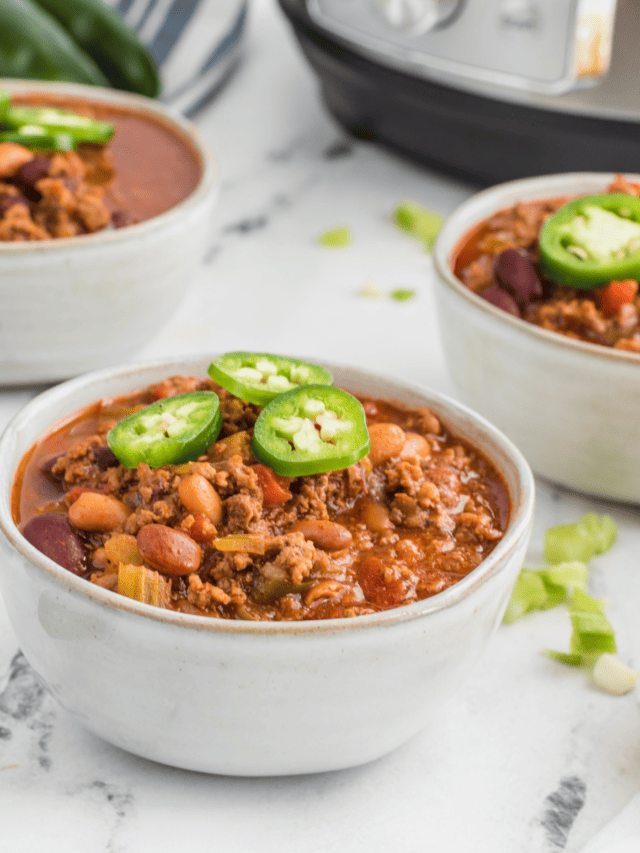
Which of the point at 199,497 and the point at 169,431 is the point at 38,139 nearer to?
the point at 169,431

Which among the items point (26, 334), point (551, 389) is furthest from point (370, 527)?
point (26, 334)

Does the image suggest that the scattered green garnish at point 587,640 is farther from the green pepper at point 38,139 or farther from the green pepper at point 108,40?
the green pepper at point 108,40

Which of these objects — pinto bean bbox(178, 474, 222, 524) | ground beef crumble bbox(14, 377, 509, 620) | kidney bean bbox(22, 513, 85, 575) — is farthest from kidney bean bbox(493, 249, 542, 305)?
kidney bean bbox(22, 513, 85, 575)

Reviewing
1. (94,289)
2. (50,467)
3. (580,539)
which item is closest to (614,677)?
(580,539)

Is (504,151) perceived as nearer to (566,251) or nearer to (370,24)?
(370,24)

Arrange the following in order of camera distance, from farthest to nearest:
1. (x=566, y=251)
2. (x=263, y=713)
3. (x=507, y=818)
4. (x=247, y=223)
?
1. (x=247, y=223)
2. (x=566, y=251)
3. (x=507, y=818)
4. (x=263, y=713)
